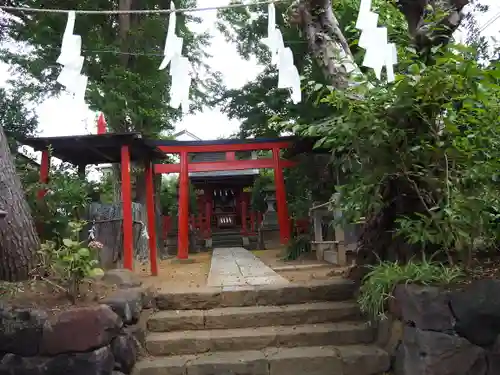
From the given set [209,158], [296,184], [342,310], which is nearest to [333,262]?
[342,310]

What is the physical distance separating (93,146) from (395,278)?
12.6 feet

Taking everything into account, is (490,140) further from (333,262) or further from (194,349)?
(333,262)

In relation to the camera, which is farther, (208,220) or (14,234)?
(208,220)

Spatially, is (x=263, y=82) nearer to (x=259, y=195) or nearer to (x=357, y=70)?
(x=259, y=195)

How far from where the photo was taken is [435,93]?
2.54 meters

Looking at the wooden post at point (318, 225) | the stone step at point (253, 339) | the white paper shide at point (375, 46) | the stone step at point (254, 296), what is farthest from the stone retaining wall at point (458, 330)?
the wooden post at point (318, 225)

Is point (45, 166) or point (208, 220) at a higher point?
point (45, 166)

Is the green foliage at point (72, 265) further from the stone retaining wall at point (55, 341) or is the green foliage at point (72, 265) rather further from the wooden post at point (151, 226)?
the wooden post at point (151, 226)

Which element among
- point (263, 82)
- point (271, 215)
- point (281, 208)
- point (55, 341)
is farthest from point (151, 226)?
point (271, 215)

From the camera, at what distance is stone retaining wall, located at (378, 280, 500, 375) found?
7.99 feet

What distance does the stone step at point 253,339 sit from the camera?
313 centimetres

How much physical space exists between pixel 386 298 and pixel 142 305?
1989mm

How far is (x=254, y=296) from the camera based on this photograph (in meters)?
3.68

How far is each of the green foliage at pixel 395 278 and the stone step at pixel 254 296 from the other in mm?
522
